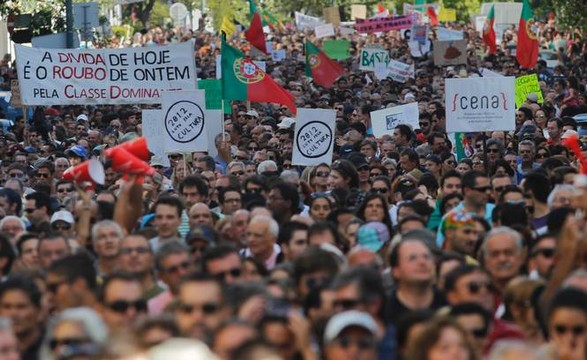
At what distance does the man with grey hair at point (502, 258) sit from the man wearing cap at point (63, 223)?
12.9 feet

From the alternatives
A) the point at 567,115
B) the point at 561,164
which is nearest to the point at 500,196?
the point at 561,164

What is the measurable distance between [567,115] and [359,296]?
16.2m

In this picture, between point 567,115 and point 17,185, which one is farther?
point 567,115

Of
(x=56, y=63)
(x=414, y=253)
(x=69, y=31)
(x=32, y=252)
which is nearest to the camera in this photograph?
(x=414, y=253)

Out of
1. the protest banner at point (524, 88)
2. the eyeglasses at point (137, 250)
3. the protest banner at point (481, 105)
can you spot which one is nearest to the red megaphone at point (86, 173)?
the eyeglasses at point (137, 250)

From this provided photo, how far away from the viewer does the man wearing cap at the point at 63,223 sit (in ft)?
43.5

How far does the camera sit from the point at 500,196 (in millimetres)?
13234

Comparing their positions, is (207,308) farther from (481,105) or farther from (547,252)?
(481,105)

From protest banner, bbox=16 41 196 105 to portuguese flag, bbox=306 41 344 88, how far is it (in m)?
9.37

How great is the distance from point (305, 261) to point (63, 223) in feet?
13.7

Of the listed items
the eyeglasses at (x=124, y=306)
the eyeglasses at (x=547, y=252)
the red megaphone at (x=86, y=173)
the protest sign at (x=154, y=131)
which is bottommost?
the eyeglasses at (x=124, y=306)

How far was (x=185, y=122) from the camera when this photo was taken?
18.2 m

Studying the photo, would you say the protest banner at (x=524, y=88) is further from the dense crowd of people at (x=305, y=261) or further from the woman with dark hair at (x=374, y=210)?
the woman with dark hair at (x=374, y=210)

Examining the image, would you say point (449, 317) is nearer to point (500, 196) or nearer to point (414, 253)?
point (414, 253)
